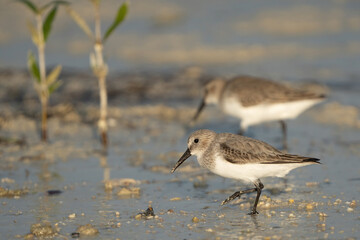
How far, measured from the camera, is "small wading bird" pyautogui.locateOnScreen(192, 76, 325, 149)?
9.38 meters

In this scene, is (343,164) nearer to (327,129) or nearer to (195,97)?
(327,129)

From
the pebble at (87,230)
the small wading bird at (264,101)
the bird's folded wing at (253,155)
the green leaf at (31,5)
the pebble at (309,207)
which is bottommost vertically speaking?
the pebble at (309,207)

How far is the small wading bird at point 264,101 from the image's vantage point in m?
9.38

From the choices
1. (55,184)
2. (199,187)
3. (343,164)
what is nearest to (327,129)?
(343,164)

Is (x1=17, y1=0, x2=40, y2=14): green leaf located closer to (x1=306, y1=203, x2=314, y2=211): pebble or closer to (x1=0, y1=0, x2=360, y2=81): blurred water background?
(x1=306, y1=203, x2=314, y2=211): pebble

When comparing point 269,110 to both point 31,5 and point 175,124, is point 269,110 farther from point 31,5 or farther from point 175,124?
point 31,5

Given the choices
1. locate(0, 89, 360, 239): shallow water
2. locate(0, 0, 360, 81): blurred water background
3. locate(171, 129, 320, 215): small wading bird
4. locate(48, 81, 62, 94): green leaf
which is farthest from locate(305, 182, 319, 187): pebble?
locate(0, 0, 360, 81): blurred water background

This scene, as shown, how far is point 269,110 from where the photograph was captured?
949 centimetres

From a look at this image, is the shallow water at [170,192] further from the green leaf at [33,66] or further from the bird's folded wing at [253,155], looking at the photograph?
the green leaf at [33,66]

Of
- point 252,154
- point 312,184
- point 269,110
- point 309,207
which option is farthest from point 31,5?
point 309,207

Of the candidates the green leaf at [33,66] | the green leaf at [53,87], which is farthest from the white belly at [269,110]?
the green leaf at [33,66]

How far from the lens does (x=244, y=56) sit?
1520 centimetres

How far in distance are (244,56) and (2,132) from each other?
7.06 meters

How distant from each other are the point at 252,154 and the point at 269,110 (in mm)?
3359
